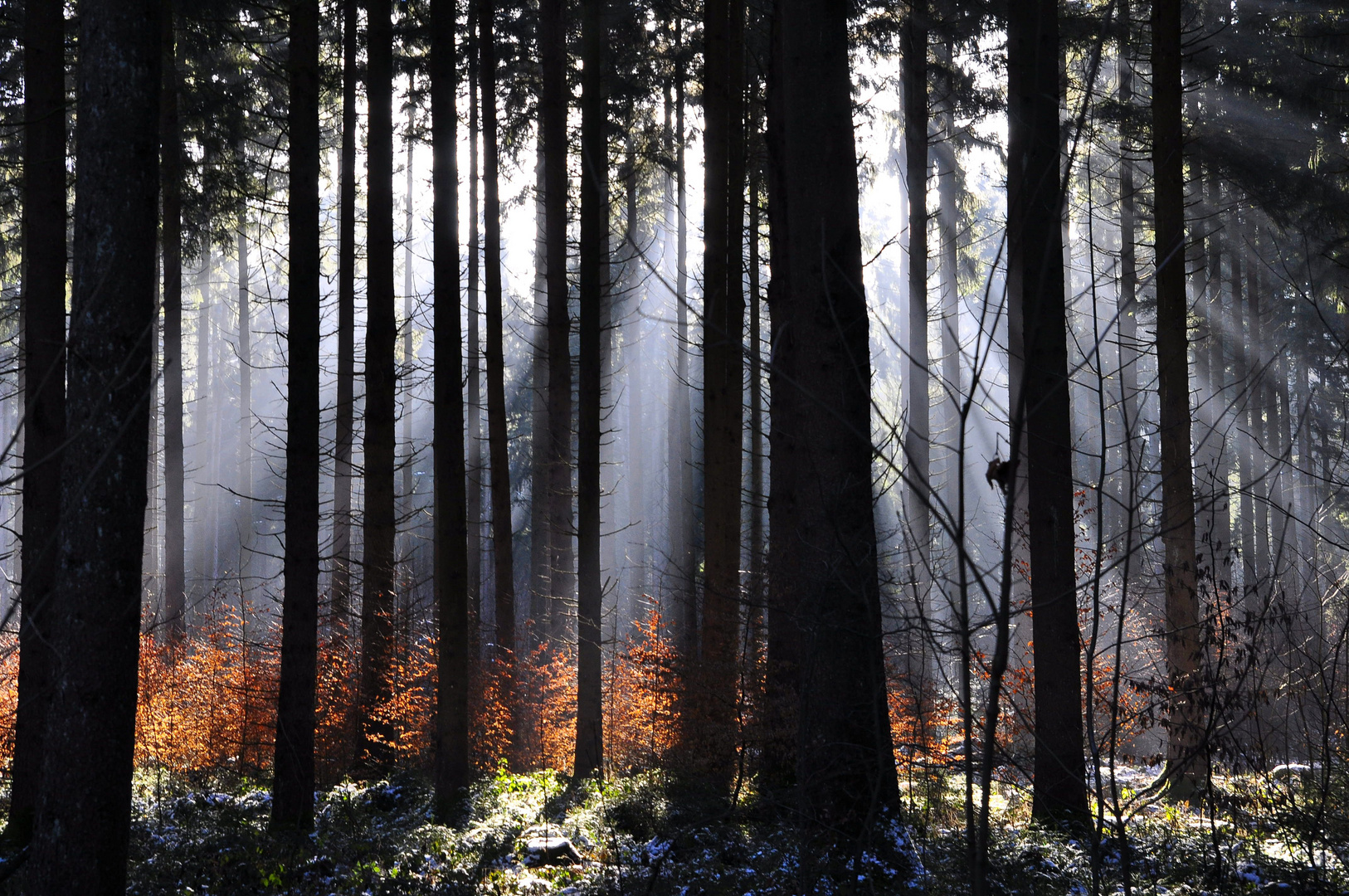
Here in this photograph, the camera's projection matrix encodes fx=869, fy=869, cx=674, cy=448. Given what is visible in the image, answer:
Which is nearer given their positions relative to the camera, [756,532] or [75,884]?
[75,884]

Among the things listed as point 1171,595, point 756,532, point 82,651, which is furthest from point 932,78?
point 82,651

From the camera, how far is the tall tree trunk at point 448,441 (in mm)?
7504

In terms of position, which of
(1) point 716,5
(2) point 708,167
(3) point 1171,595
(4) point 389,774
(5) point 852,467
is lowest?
(4) point 389,774

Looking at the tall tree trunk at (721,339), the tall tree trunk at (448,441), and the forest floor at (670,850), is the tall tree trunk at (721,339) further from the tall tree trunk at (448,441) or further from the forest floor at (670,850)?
the tall tree trunk at (448,441)

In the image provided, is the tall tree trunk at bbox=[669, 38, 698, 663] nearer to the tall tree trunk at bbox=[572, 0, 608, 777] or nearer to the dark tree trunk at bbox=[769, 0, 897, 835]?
the tall tree trunk at bbox=[572, 0, 608, 777]

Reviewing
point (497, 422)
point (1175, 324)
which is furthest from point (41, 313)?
point (1175, 324)

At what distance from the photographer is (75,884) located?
159 inches

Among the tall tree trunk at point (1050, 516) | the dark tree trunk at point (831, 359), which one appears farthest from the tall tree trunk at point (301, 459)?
the tall tree trunk at point (1050, 516)

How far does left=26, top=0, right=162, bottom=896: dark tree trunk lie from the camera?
4082mm

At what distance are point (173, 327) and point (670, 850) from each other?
12.7 m

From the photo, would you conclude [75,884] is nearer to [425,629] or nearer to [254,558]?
[425,629]

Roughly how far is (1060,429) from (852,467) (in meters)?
2.48

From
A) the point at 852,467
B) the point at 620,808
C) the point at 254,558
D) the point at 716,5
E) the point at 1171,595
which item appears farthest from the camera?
the point at 254,558

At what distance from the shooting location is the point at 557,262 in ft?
38.2
